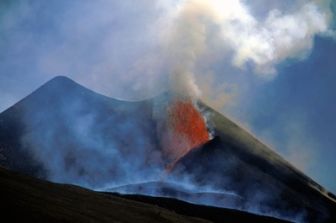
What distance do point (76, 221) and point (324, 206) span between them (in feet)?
403

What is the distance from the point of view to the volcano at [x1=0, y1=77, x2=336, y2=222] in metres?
144

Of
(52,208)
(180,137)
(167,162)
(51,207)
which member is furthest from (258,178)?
(52,208)

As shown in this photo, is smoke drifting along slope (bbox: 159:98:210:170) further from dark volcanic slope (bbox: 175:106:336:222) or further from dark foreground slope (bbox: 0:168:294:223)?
dark foreground slope (bbox: 0:168:294:223)

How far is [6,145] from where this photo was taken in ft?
581

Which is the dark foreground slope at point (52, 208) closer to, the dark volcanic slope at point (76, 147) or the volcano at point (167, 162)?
the volcano at point (167, 162)

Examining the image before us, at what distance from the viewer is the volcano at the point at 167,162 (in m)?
144

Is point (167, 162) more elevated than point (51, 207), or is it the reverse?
point (167, 162)

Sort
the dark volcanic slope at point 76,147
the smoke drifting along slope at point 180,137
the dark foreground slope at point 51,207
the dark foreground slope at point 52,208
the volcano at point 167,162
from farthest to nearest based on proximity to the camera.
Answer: the smoke drifting along slope at point 180,137 < the dark volcanic slope at point 76,147 < the volcano at point 167,162 < the dark foreground slope at point 51,207 < the dark foreground slope at point 52,208

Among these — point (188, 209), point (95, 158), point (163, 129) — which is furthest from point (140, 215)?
point (163, 129)

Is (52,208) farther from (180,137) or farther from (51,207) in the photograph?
(180,137)

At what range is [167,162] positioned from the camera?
550 ft

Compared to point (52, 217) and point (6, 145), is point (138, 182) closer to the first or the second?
point (6, 145)

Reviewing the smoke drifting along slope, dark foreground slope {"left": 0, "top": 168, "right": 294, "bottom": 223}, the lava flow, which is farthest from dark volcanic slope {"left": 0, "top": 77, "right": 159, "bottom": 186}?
dark foreground slope {"left": 0, "top": 168, "right": 294, "bottom": 223}

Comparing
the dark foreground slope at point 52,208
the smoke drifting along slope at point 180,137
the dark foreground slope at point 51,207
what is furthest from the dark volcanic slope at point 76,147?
the dark foreground slope at point 52,208
